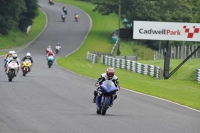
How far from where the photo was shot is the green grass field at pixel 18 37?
73169 millimetres

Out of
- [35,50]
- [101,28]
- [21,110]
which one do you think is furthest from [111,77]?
[101,28]

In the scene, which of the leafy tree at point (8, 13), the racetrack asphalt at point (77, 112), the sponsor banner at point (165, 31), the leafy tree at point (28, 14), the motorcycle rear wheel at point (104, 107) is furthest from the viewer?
the leafy tree at point (28, 14)

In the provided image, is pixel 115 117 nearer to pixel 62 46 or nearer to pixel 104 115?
pixel 104 115

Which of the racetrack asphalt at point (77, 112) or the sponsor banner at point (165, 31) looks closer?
the racetrack asphalt at point (77, 112)

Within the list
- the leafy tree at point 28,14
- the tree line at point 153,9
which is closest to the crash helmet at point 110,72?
the tree line at point 153,9

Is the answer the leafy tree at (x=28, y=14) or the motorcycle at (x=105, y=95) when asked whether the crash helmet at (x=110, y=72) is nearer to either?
the motorcycle at (x=105, y=95)

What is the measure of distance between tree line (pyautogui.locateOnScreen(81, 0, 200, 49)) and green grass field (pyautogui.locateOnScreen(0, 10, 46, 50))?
926 cm

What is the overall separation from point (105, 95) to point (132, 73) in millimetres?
29099

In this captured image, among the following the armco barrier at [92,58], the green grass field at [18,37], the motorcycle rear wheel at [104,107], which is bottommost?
the armco barrier at [92,58]

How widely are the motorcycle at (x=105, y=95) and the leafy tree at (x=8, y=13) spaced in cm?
5719

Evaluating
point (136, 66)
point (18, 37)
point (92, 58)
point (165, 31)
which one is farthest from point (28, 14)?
point (165, 31)

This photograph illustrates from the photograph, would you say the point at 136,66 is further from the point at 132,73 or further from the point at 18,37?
the point at 18,37

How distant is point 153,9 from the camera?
81062mm

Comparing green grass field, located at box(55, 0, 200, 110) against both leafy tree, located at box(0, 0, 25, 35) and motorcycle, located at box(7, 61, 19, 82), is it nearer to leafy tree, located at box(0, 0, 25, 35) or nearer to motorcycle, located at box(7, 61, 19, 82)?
motorcycle, located at box(7, 61, 19, 82)
